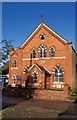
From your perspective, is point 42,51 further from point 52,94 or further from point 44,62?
point 52,94

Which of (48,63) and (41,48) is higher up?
(41,48)

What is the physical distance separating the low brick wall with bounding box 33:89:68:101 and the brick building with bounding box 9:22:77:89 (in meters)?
4.86

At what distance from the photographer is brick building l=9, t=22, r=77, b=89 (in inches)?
1348

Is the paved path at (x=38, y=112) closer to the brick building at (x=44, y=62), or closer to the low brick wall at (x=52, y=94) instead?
the low brick wall at (x=52, y=94)

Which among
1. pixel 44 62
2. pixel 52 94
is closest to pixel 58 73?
pixel 44 62

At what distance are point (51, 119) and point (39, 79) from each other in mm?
20441

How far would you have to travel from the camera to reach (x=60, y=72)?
3469 centimetres

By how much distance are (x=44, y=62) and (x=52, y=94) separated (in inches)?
360

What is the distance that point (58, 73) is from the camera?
34750 mm

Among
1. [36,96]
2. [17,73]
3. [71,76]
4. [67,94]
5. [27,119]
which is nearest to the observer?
[27,119]

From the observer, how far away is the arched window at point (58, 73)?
113 feet

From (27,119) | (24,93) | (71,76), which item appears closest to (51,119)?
(27,119)

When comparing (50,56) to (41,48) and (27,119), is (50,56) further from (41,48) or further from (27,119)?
(27,119)

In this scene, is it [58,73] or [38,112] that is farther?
[58,73]
